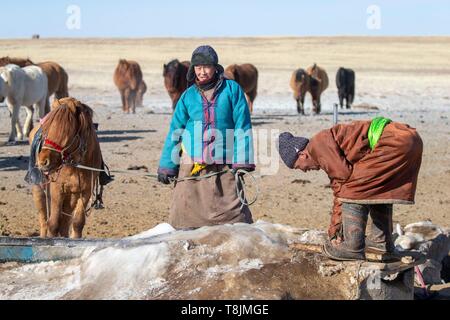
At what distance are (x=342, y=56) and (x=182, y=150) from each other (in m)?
58.8

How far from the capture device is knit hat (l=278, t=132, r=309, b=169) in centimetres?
548

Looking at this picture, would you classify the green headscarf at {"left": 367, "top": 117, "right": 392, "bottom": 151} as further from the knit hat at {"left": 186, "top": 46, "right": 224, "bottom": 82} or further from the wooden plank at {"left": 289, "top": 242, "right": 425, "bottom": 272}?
the knit hat at {"left": 186, "top": 46, "right": 224, "bottom": 82}

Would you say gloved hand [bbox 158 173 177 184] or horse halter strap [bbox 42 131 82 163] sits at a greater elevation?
horse halter strap [bbox 42 131 82 163]

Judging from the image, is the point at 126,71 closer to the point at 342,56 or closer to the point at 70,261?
the point at 70,261

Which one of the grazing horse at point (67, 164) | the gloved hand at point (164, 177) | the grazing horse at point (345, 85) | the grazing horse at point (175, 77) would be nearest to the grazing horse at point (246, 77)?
the grazing horse at point (175, 77)

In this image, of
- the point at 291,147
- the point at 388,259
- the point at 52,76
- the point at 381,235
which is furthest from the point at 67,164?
the point at 52,76

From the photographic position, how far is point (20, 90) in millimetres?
18547

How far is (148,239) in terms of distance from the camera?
5.95m

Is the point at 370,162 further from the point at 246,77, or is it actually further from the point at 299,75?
the point at 299,75

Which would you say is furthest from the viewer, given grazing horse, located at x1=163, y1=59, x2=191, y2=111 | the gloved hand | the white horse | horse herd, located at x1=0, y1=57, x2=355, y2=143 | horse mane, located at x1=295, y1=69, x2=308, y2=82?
horse mane, located at x1=295, y1=69, x2=308, y2=82

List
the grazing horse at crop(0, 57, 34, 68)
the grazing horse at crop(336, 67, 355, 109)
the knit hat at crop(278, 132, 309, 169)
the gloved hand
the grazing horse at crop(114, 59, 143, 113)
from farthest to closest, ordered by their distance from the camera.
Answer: the grazing horse at crop(336, 67, 355, 109) < the grazing horse at crop(114, 59, 143, 113) < the grazing horse at crop(0, 57, 34, 68) < the gloved hand < the knit hat at crop(278, 132, 309, 169)

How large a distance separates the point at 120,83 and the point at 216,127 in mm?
22131

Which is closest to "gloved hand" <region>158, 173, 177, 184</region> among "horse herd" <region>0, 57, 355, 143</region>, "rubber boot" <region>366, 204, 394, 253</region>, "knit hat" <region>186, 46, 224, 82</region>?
"knit hat" <region>186, 46, 224, 82</region>
